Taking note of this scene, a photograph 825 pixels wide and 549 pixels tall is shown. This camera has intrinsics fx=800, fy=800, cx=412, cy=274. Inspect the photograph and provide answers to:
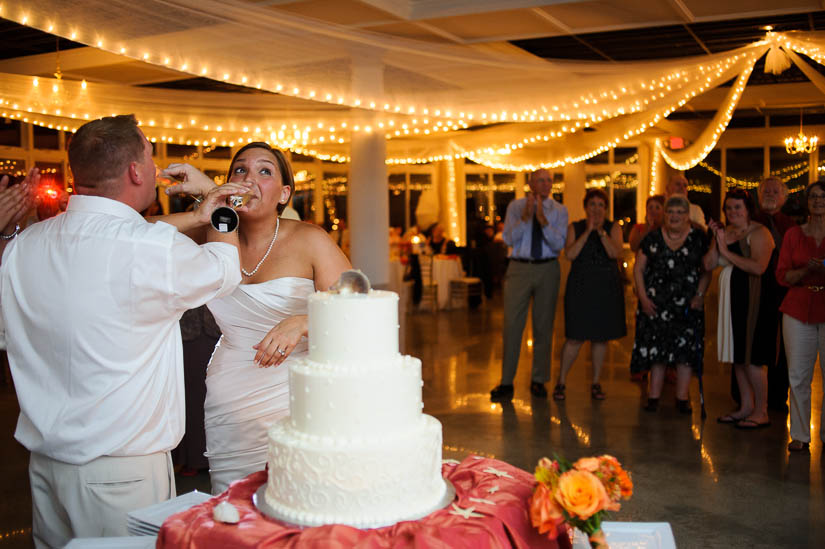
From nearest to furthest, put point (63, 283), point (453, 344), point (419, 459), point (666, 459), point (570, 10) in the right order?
point (419, 459) < point (63, 283) < point (666, 459) < point (570, 10) < point (453, 344)

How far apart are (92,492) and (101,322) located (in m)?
0.46

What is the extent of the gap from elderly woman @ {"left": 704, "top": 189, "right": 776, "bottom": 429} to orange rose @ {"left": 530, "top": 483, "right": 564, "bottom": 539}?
4.00 m

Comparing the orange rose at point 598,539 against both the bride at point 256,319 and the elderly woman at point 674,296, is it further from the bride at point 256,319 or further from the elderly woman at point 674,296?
the elderly woman at point 674,296

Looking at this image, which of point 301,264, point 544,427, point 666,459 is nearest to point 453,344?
point 544,427

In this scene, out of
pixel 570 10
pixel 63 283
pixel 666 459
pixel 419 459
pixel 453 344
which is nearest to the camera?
pixel 419 459

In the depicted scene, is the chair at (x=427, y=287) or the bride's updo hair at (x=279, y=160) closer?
the bride's updo hair at (x=279, y=160)

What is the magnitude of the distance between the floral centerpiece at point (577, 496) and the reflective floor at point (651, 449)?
1954 mm

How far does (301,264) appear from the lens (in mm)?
2752

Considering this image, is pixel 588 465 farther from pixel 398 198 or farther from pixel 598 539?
pixel 398 198

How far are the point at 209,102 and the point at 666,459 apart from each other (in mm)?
4239

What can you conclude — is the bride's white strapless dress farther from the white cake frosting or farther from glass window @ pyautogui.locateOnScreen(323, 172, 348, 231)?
glass window @ pyautogui.locateOnScreen(323, 172, 348, 231)

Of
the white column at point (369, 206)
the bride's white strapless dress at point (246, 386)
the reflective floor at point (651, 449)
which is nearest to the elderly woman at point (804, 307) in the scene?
the reflective floor at point (651, 449)

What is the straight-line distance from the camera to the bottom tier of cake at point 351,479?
1746 mm

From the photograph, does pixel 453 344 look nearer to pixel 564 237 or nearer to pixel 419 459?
pixel 564 237
